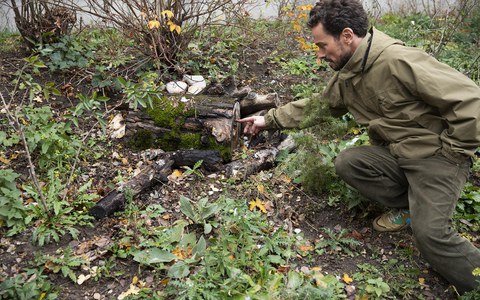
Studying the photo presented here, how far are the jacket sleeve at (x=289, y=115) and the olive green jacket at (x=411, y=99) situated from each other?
487 millimetres

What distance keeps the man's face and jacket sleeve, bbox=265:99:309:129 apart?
52 cm

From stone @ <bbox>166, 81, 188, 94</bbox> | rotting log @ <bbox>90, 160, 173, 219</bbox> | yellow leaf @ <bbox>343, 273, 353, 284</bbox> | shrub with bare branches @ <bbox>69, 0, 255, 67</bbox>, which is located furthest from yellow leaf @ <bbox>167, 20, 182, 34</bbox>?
yellow leaf @ <bbox>343, 273, 353, 284</bbox>

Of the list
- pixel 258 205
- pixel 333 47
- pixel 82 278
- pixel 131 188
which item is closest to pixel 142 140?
pixel 131 188

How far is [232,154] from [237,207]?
3.20 feet

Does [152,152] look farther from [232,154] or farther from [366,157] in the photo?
[366,157]

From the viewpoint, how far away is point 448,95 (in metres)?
3.01

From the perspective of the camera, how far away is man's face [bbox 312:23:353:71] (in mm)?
3412

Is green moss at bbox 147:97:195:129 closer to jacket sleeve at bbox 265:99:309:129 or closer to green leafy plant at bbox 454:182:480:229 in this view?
jacket sleeve at bbox 265:99:309:129

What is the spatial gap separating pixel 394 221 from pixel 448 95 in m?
1.10

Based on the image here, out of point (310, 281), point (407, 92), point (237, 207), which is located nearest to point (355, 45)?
point (407, 92)

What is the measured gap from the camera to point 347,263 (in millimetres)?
3400

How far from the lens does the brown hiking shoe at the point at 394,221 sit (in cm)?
363

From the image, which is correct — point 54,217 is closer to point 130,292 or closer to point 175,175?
point 130,292

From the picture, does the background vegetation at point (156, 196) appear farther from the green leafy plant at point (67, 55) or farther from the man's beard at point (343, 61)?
the man's beard at point (343, 61)
